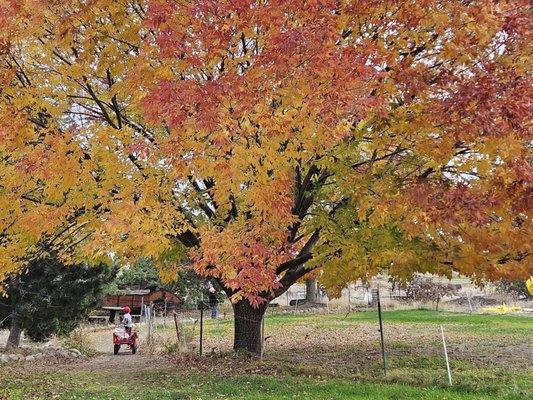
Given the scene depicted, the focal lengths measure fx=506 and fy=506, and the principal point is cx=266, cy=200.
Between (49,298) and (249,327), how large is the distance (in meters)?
7.95

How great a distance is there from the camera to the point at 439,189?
256 inches

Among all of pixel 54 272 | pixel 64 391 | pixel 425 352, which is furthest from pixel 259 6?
pixel 54 272

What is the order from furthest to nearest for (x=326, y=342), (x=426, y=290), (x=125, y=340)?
1. (x=426, y=290)
2. (x=125, y=340)
3. (x=326, y=342)

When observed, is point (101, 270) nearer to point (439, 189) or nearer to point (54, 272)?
point (54, 272)

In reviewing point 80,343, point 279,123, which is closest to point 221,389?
point 279,123

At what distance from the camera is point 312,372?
978 centimetres

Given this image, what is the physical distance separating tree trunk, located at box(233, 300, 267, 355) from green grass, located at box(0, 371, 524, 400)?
1907 millimetres

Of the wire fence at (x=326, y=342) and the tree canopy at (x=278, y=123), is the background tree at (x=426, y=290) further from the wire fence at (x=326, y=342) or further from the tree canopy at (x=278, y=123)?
the tree canopy at (x=278, y=123)

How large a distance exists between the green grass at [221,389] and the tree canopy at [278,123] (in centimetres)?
188

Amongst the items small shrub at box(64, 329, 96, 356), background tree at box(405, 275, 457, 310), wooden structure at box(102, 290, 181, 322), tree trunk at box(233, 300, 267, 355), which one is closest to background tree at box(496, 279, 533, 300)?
background tree at box(405, 275, 457, 310)

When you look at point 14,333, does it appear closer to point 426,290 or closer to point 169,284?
point 169,284

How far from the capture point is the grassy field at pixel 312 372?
797 cm

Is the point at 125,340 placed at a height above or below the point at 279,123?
below

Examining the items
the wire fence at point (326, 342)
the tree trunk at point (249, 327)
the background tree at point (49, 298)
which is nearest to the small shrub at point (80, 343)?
the background tree at point (49, 298)
